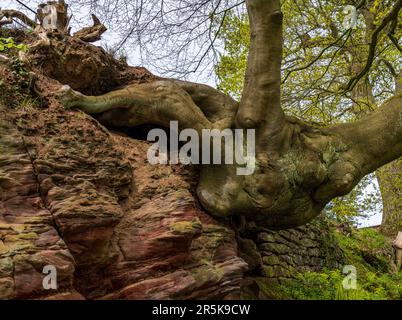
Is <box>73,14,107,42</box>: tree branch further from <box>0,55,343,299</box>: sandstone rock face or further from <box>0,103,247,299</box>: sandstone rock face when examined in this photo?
Result: <box>0,103,247,299</box>: sandstone rock face

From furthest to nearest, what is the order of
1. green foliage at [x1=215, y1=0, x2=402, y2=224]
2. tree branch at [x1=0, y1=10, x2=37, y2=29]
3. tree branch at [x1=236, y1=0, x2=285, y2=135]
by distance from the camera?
green foliage at [x1=215, y1=0, x2=402, y2=224] → tree branch at [x1=0, y1=10, x2=37, y2=29] → tree branch at [x1=236, y1=0, x2=285, y2=135]

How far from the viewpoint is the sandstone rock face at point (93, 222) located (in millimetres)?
3811

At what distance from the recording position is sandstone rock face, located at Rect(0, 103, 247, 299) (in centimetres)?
381

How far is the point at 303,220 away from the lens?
6.57 meters

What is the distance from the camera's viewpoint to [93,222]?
13.4 ft

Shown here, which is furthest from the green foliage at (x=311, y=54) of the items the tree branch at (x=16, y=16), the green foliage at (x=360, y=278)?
the tree branch at (x=16, y=16)

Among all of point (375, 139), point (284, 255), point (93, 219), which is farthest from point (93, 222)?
point (284, 255)

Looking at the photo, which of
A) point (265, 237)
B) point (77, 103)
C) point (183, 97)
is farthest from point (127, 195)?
point (265, 237)

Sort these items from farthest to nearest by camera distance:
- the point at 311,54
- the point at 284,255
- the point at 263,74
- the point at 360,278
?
the point at 311,54 → the point at 360,278 → the point at 284,255 → the point at 263,74

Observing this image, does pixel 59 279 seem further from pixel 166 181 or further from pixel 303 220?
pixel 303 220

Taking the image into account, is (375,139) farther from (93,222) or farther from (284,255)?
(93,222)

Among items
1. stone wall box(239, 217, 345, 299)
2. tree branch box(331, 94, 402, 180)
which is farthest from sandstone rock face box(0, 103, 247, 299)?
tree branch box(331, 94, 402, 180)

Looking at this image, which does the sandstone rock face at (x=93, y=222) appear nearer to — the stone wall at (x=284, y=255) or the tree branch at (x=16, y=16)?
the stone wall at (x=284, y=255)

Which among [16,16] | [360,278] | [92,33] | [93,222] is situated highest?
[16,16]
